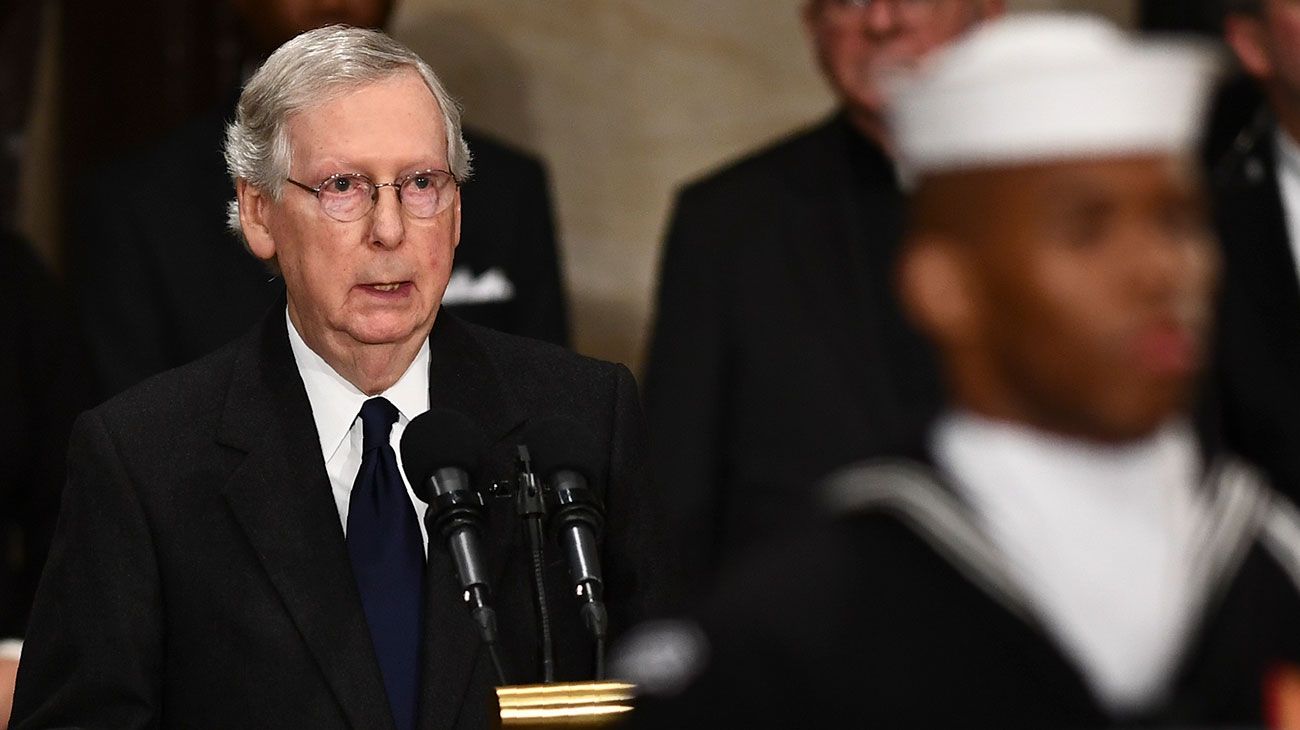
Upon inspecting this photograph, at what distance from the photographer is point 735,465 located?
3.84 meters

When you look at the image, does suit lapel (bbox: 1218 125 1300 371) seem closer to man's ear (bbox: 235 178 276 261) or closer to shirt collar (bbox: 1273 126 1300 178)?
shirt collar (bbox: 1273 126 1300 178)

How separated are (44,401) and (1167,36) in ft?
8.52

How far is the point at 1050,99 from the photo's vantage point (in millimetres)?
1734

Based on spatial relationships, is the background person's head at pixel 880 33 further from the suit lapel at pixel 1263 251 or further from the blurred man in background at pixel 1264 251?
the suit lapel at pixel 1263 251

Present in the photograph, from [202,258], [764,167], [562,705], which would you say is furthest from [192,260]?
[562,705]

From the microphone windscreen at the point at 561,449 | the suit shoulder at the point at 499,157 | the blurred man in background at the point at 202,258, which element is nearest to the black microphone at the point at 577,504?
the microphone windscreen at the point at 561,449

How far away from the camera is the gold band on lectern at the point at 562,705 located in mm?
2400

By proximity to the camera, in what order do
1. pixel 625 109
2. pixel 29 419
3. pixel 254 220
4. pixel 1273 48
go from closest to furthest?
1. pixel 254 220
2. pixel 1273 48
3. pixel 29 419
4. pixel 625 109

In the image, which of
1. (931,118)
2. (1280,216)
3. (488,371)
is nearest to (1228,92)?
(1280,216)

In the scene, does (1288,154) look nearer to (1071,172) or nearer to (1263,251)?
(1263,251)

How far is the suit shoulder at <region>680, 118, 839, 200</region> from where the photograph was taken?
158 inches

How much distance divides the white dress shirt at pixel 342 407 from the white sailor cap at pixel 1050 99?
1330mm

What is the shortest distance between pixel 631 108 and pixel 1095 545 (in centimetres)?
420

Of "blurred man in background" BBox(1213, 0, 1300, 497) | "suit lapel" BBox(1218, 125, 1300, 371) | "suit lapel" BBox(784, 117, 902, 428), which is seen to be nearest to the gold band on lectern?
"blurred man in background" BBox(1213, 0, 1300, 497)
